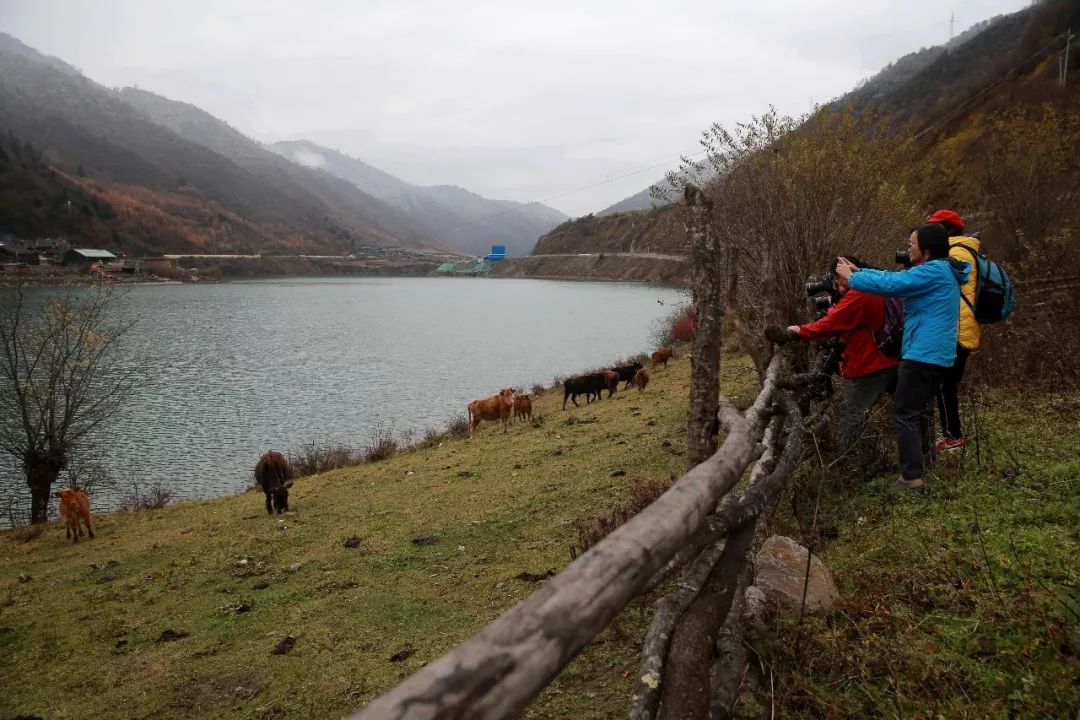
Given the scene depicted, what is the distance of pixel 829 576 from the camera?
134 inches

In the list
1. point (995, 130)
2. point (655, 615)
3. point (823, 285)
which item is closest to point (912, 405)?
point (823, 285)

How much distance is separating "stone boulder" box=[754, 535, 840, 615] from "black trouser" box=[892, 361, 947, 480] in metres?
1.46

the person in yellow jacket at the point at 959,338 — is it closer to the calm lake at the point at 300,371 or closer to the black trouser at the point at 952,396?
the black trouser at the point at 952,396

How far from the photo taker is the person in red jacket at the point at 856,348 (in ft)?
15.9

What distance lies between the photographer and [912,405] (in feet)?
14.3

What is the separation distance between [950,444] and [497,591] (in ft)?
13.8

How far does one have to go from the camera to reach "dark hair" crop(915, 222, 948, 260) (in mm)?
4289

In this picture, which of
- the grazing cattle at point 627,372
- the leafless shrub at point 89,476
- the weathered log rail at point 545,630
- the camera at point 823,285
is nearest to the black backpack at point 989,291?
the camera at point 823,285

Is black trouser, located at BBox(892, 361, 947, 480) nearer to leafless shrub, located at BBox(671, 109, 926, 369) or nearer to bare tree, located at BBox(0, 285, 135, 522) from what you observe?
leafless shrub, located at BBox(671, 109, 926, 369)

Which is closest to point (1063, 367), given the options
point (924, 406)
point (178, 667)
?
point (924, 406)

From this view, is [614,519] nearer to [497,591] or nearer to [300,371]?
[497,591]

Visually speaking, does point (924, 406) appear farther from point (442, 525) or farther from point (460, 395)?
point (460, 395)

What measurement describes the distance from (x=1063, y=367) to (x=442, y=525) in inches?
308

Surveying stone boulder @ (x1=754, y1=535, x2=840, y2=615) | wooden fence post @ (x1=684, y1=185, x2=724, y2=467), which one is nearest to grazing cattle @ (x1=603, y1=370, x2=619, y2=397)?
wooden fence post @ (x1=684, y1=185, x2=724, y2=467)
